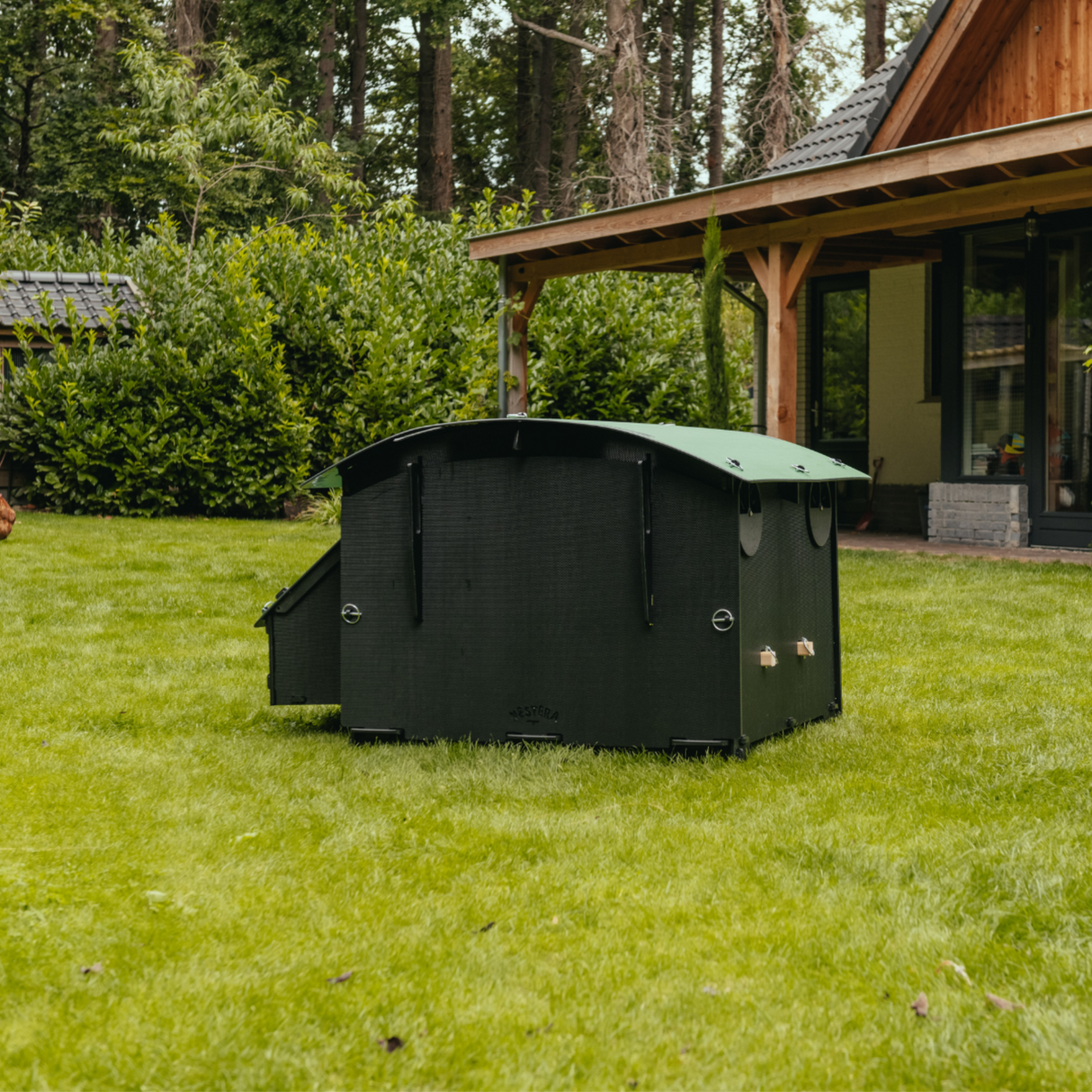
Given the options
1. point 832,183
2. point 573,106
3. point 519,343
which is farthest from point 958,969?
point 573,106

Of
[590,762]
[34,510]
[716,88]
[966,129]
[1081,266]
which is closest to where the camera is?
[590,762]

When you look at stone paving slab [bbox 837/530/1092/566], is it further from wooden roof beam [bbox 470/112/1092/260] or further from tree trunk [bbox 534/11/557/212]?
tree trunk [bbox 534/11/557/212]

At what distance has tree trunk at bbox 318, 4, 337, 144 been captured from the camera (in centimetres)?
2508

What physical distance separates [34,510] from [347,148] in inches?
522

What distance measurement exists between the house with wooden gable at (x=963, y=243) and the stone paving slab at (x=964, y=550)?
0.19m

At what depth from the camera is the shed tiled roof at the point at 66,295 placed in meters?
13.3

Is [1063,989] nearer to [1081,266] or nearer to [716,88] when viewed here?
[1081,266]

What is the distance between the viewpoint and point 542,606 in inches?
162

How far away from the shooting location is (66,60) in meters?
24.5

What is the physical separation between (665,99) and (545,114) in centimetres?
254

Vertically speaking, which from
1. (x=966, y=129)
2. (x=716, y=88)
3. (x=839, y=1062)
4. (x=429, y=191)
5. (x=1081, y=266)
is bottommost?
(x=839, y=1062)

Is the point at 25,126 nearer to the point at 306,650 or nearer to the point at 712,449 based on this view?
the point at 306,650

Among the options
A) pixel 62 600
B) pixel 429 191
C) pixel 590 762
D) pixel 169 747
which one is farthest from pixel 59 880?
pixel 429 191

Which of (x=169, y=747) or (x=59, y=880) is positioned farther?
(x=169, y=747)
